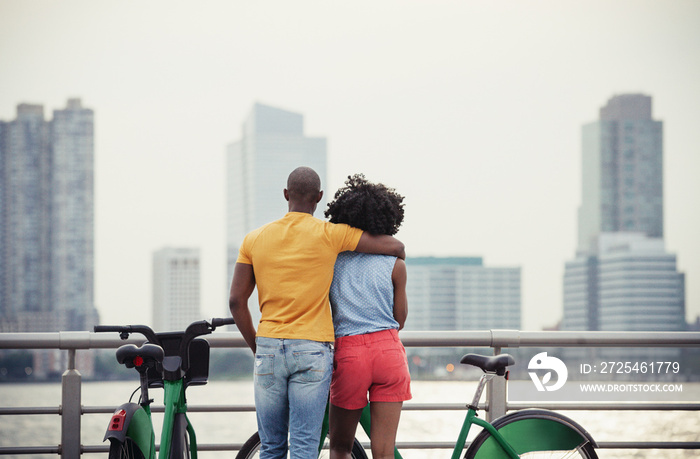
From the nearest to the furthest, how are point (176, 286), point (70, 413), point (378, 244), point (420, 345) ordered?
point (378, 244), point (70, 413), point (420, 345), point (176, 286)

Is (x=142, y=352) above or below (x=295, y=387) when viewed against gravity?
above

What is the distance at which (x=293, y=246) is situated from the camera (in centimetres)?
344

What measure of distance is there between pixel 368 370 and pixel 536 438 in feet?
3.46

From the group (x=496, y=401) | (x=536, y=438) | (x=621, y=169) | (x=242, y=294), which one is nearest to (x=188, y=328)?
(x=242, y=294)

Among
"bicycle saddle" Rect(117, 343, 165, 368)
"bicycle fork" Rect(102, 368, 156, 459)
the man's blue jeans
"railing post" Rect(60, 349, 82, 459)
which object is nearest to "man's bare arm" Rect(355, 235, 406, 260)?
the man's blue jeans

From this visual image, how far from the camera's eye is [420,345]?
4.54 metres

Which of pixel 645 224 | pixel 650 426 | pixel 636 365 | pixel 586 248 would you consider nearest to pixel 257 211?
pixel 586 248

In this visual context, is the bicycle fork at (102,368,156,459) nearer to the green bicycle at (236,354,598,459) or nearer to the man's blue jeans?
the green bicycle at (236,354,598,459)

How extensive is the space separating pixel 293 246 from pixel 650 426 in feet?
186

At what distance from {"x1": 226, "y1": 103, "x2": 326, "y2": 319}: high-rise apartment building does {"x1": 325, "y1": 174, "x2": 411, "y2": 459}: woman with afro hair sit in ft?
424

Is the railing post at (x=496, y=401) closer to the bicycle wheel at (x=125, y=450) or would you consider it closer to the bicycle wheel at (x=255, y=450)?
the bicycle wheel at (x=255, y=450)

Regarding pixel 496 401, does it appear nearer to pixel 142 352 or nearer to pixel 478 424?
pixel 478 424

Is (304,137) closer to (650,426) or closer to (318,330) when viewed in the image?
(650,426)

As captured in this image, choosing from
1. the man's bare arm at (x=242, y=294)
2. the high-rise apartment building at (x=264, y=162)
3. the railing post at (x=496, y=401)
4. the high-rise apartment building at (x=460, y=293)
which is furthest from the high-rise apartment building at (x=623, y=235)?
the man's bare arm at (x=242, y=294)
